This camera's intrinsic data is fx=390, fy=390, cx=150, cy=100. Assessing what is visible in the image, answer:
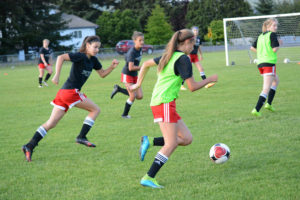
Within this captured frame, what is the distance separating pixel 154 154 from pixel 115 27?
4910 centimetres

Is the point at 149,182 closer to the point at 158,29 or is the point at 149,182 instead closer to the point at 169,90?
the point at 169,90

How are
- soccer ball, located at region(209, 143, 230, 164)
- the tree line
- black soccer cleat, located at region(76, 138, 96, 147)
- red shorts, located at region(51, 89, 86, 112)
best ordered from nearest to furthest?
soccer ball, located at region(209, 143, 230, 164) → red shorts, located at region(51, 89, 86, 112) → black soccer cleat, located at region(76, 138, 96, 147) → the tree line

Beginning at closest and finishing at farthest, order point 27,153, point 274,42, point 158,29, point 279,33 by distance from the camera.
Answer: point 27,153 < point 274,42 < point 279,33 < point 158,29

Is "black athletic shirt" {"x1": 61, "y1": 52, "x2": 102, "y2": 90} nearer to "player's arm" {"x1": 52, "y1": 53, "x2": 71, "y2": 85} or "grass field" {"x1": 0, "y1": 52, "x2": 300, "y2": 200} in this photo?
"player's arm" {"x1": 52, "y1": 53, "x2": 71, "y2": 85}

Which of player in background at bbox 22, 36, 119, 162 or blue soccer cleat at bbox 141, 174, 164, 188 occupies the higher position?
player in background at bbox 22, 36, 119, 162

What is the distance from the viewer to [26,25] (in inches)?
1806

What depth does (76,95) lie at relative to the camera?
596 centimetres

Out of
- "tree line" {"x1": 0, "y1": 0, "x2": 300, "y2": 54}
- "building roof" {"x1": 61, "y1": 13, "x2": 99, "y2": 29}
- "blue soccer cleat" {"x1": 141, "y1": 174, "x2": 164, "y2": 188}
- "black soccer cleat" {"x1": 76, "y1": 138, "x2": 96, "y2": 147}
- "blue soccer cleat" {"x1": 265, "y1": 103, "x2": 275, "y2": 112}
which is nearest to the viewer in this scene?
"blue soccer cleat" {"x1": 141, "y1": 174, "x2": 164, "y2": 188}

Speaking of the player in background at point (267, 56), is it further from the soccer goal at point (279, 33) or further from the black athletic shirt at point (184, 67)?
the soccer goal at point (279, 33)

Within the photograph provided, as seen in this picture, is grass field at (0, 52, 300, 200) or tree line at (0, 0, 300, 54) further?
tree line at (0, 0, 300, 54)

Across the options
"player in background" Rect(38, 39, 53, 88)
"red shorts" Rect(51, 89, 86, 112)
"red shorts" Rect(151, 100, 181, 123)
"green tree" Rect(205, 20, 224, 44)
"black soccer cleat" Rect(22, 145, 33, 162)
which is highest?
"red shorts" Rect(151, 100, 181, 123)

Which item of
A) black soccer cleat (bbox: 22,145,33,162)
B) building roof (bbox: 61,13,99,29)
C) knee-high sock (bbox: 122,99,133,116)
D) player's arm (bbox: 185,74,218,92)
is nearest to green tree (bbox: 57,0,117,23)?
building roof (bbox: 61,13,99,29)

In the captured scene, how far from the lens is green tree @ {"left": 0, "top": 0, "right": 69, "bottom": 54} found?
42938 millimetres

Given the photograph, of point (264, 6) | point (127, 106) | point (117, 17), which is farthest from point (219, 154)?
point (264, 6)
